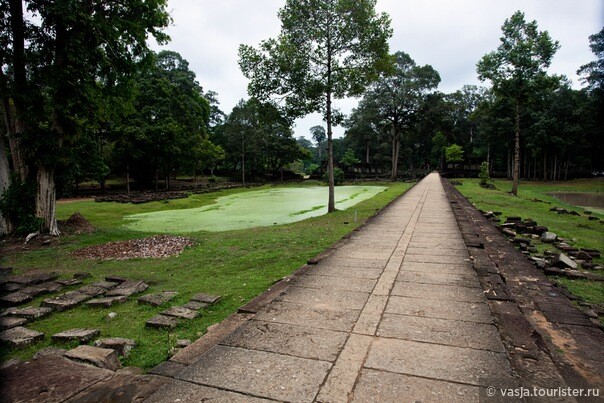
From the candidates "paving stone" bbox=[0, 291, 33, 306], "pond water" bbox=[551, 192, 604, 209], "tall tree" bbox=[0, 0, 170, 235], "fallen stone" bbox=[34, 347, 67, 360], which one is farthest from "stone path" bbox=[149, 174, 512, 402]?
"pond water" bbox=[551, 192, 604, 209]

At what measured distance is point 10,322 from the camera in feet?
13.0

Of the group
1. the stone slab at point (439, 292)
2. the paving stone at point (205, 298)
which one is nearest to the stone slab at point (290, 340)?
the paving stone at point (205, 298)

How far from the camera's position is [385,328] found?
3264 mm

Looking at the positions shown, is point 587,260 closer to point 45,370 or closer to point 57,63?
point 45,370

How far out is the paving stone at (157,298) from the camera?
14.9 ft

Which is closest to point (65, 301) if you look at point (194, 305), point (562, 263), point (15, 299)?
point (15, 299)

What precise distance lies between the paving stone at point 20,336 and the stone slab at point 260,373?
2098 mm

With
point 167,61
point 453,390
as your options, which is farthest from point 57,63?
point 167,61

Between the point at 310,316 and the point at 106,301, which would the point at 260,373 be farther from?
the point at 106,301

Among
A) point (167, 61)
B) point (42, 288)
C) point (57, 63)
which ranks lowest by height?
point (42, 288)

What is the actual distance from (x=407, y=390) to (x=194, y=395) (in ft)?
4.87

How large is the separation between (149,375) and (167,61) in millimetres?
42779

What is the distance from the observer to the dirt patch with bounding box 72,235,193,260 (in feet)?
26.0

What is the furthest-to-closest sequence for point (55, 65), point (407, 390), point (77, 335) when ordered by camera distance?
point (55, 65), point (77, 335), point (407, 390)
